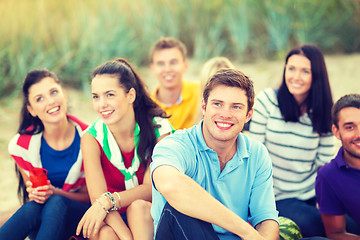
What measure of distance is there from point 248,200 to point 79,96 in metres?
3.97

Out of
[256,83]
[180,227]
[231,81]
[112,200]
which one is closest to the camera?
[180,227]

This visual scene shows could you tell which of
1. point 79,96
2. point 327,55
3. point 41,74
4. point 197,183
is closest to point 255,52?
point 327,55

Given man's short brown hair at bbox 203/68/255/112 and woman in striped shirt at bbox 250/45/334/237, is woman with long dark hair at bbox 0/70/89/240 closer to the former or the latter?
man's short brown hair at bbox 203/68/255/112

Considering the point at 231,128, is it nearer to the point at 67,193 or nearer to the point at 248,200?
the point at 248,200

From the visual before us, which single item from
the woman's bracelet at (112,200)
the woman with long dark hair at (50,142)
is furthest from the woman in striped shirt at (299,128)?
the woman with long dark hair at (50,142)

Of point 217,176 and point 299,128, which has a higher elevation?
point 299,128

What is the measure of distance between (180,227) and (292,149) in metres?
1.28

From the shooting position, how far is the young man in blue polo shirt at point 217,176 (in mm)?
1854

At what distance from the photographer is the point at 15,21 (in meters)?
5.83

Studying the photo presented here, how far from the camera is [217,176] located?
204cm

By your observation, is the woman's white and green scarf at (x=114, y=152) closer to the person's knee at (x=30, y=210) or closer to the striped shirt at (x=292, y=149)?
the person's knee at (x=30, y=210)

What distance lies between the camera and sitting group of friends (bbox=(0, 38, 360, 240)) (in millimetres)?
1979

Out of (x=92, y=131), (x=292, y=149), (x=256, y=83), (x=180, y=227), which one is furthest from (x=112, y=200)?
(x=256, y=83)

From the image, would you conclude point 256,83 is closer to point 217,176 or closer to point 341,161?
point 341,161
